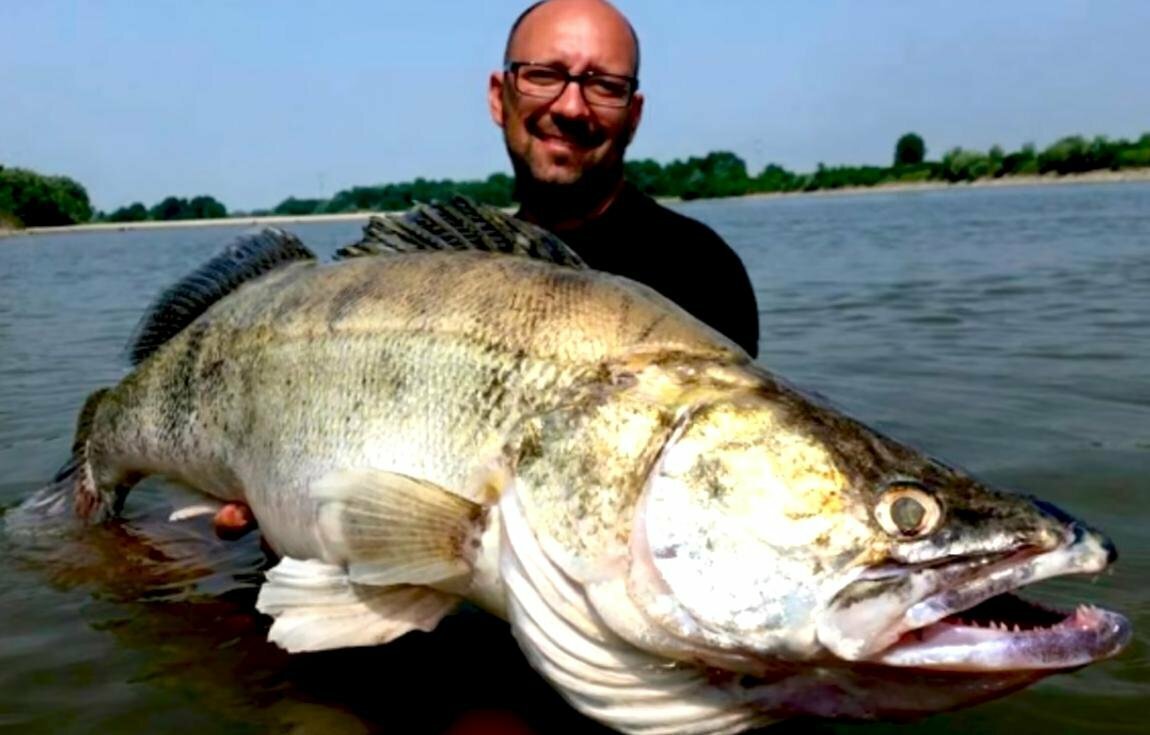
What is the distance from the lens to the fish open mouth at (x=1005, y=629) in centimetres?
215

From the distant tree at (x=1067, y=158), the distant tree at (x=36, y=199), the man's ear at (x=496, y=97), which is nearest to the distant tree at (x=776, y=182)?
the distant tree at (x=1067, y=158)

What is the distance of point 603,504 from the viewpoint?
254 cm

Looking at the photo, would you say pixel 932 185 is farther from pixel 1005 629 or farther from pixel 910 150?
pixel 1005 629

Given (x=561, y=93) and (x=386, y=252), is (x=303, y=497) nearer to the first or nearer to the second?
(x=386, y=252)

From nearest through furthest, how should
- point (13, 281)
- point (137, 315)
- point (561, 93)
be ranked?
point (561, 93)
point (137, 315)
point (13, 281)

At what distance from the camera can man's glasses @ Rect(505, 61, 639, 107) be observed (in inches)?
172

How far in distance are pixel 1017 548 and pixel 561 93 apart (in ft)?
8.84

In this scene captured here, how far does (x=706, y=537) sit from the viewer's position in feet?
7.77

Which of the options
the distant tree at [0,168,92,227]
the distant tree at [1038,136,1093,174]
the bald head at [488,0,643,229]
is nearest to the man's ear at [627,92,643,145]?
the bald head at [488,0,643,229]

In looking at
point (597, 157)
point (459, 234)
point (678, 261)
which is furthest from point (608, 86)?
point (459, 234)

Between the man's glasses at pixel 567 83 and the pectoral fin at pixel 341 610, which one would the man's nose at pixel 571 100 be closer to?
the man's glasses at pixel 567 83

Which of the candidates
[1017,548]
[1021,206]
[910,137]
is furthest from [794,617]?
[910,137]

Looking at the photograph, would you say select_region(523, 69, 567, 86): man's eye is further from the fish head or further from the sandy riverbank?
the sandy riverbank

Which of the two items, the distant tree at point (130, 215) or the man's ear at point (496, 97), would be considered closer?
the man's ear at point (496, 97)
